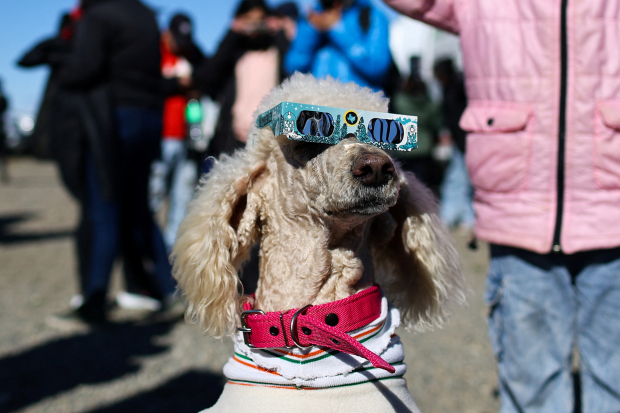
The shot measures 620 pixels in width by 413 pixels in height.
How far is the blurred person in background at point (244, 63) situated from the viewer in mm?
2629

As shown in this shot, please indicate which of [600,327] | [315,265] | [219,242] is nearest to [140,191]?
[219,242]

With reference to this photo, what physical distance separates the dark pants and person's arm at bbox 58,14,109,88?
0.26 m

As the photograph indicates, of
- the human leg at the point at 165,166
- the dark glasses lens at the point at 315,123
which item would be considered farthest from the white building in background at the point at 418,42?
the dark glasses lens at the point at 315,123

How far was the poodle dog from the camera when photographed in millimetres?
1119

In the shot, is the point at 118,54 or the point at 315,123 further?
the point at 118,54

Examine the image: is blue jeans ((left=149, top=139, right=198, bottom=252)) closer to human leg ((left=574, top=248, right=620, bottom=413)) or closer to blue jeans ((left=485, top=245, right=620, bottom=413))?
blue jeans ((left=485, top=245, right=620, bottom=413))

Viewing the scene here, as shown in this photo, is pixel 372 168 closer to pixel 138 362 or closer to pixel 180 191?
pixel 138 362

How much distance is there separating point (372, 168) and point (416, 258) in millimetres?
362

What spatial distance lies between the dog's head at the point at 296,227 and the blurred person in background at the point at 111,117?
162 centimetres

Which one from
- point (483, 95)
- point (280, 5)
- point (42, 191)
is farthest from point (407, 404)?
point (42, 191)

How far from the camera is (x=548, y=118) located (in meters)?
1.42

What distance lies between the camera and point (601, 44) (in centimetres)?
138

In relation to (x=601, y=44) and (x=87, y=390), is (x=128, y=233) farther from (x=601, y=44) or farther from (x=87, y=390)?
(x=601, y=44)

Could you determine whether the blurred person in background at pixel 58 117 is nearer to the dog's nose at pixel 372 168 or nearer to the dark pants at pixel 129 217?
the dark pants at pixel 129 217
